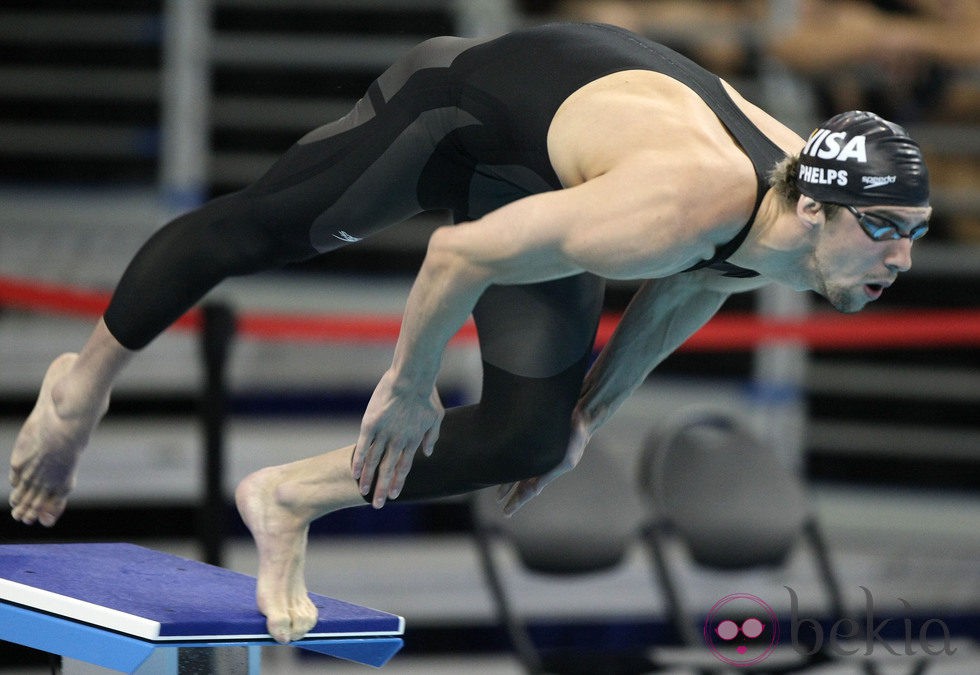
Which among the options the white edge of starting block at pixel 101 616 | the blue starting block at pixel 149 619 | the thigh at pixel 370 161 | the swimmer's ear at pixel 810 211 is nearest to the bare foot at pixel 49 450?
the blue starting block at pixel 149 619

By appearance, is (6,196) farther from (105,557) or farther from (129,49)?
(105,557)

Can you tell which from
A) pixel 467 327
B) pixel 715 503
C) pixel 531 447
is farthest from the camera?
pixel 467 327

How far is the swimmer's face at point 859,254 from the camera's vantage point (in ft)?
7.61

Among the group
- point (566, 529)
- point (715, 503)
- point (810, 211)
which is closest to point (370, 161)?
point (810, 211)

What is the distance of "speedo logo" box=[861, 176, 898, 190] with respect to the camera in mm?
2295

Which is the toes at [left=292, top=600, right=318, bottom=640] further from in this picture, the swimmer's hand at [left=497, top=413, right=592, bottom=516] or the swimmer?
the swimmer's hand at [left=497, top=413, right=592, bottom=516]

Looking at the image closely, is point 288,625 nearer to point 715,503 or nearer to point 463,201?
point 463,201

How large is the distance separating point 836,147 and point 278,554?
123 centimetres

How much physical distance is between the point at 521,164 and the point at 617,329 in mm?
435

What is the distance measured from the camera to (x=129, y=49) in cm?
599

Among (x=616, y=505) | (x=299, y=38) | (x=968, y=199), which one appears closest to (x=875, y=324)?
(x=616, y=505)

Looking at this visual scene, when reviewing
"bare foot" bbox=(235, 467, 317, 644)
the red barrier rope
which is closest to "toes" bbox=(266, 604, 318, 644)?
"bare foot" bbox=(235, 467, 317, 644)

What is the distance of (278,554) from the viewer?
2.68 metres

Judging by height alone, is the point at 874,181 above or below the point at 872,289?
above
